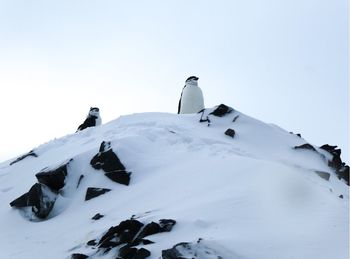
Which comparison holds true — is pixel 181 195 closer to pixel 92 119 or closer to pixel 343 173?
pixel 343 173

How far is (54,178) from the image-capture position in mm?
13227

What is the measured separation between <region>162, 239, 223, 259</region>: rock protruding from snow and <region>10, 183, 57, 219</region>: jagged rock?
236 inches

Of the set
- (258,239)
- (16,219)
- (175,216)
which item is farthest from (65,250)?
(258,239)

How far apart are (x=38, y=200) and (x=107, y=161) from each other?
2.01 metres

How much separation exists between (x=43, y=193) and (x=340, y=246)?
310 inches

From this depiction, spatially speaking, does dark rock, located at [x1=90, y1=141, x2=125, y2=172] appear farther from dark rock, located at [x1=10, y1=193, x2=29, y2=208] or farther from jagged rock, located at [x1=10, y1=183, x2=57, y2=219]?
dark rock, located at [x1=10, y1=193, x2=29, y2=208]

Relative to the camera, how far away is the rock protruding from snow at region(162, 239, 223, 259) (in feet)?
23.7

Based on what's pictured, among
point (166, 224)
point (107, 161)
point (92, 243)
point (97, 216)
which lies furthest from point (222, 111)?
point (166, 224)

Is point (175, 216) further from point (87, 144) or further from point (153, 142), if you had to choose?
point (87, 144)

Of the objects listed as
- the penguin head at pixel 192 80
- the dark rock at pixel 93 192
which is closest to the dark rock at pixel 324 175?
the dark rock at pixel 93 192

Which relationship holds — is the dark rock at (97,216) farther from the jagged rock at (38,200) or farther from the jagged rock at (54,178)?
the jagged rock at (54,178)

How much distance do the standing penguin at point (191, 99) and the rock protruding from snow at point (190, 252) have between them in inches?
692

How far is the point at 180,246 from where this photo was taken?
7.36 meters

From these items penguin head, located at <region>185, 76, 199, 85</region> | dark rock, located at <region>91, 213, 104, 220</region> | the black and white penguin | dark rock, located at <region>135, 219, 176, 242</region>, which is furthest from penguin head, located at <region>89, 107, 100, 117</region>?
dark rock, located at <region>135, 219, 176, 242</region>
